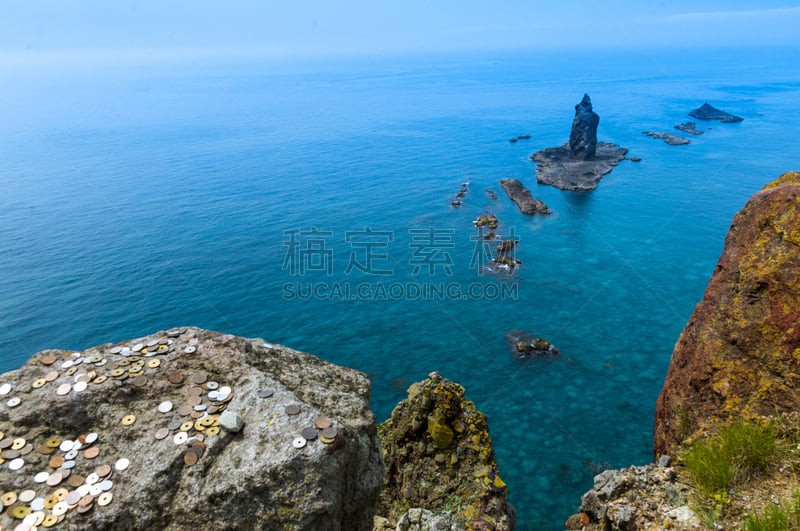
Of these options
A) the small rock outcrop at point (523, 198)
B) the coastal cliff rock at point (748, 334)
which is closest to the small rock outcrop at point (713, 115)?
the small rock outcrop at point (523, 198)

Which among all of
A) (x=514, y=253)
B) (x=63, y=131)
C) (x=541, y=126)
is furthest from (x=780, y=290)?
(x=63, y=131)

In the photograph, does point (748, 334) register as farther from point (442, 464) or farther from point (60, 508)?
point (60, 508)

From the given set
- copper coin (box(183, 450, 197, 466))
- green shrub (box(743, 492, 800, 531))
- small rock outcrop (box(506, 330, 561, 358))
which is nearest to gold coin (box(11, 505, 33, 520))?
copper coin (box(183, 450, 197, 466))

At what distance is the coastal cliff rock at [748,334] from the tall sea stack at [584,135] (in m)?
93.7

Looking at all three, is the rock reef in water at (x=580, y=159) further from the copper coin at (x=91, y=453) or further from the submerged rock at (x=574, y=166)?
the copper coin at (x=91, y=453)

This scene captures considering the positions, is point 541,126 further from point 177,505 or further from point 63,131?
point 63,131

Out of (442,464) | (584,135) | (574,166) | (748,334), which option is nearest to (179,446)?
(442,464)

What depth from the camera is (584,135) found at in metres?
102

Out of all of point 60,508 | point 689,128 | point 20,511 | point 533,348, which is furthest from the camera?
point 689,128

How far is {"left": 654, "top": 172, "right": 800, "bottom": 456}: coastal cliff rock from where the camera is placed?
12.6 m

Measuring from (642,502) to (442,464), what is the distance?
10.6 meters

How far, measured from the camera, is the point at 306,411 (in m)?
8.59

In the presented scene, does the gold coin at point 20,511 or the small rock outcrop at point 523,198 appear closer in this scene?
the gold coin at point 20,511

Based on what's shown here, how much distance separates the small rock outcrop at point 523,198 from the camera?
7500 centimetres
